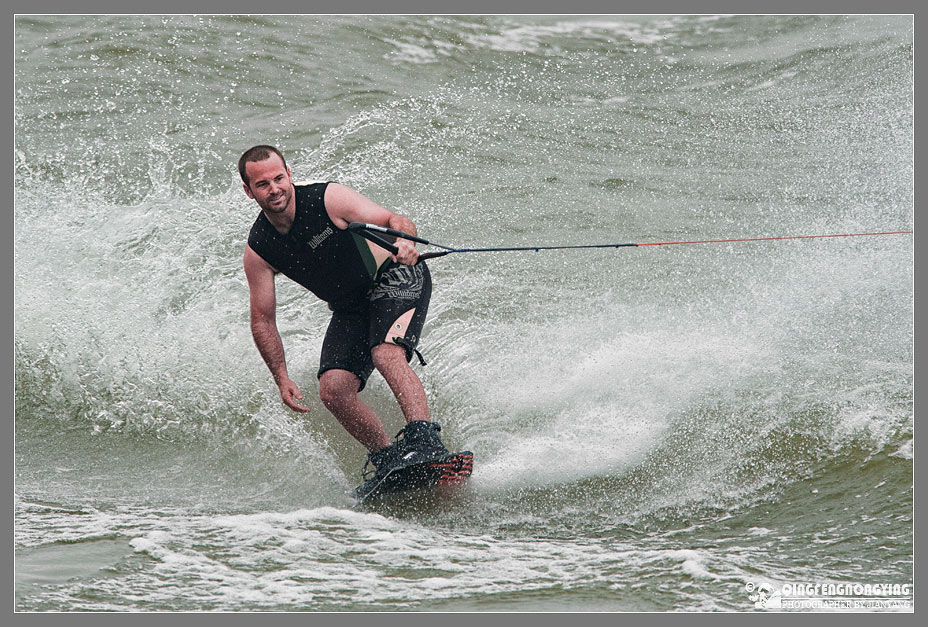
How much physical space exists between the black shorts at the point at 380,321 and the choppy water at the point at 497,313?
734 millimetres

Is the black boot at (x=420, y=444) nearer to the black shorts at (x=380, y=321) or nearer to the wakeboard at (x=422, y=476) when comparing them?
the wakeboard at (x=422, y=476)

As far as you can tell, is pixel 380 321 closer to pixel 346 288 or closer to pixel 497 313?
pixel 346 288

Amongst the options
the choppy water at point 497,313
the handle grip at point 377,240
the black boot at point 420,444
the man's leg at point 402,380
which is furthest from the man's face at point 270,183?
the choppy water at point 497,313

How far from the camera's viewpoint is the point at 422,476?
461 cm

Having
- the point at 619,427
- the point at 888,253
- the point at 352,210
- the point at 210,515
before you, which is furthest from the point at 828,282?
the point at 210,515

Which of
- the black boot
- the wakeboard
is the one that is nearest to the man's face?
the black boot

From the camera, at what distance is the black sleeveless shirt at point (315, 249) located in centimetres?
478

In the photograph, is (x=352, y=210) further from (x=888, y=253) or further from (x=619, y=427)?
(x=888, y=253)

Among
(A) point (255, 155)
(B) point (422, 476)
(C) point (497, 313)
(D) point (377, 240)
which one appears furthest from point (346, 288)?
(C) point (497, 313)

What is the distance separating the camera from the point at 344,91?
38.8 ft

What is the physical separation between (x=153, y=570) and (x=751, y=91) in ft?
32.2

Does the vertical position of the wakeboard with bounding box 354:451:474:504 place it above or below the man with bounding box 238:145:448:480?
below

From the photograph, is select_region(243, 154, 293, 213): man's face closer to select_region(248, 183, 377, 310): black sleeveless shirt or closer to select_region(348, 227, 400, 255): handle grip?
select_region(248, 183, 377, 310): black sleeveless shirt

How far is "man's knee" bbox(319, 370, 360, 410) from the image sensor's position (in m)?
4.93
